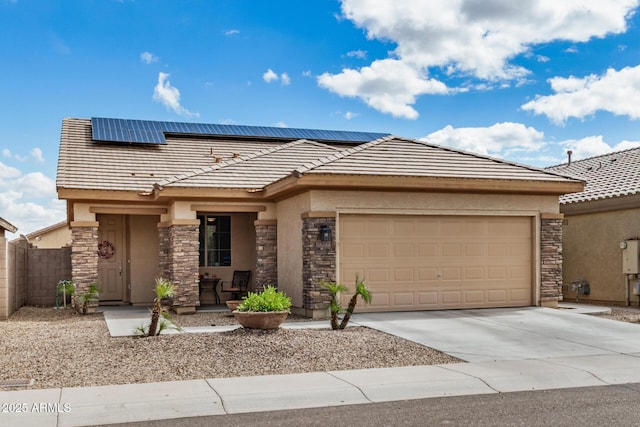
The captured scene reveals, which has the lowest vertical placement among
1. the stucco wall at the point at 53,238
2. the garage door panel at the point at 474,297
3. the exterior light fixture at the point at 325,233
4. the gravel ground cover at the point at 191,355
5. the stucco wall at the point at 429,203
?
the gravel ground cover at the point at 191,355

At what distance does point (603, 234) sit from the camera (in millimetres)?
20719

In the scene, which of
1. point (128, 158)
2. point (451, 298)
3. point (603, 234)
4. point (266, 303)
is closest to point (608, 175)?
point (603, 234)

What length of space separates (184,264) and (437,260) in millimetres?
6451

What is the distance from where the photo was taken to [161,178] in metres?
20.3

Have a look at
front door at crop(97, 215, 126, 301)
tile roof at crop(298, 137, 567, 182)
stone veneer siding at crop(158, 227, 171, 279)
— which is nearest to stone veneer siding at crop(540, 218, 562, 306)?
tile roof at crop(298, 137, 567, 182)

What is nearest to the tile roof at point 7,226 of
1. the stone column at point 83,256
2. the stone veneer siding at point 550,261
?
the stone column at point 83,256

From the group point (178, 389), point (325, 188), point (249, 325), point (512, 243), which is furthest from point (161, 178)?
point (178, 389)

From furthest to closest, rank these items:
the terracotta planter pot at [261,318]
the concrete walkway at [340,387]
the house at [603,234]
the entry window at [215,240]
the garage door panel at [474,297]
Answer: the entry window at [215,240] → the house at [603,234] → the garage door panel at [474,297] → the terracotta planter pot at [261,318] → the concrete walkway at [340,387]

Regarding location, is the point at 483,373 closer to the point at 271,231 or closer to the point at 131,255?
the point at 271,231

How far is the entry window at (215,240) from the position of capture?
2039 centimetres

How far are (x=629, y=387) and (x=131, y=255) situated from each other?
→ 1539cm

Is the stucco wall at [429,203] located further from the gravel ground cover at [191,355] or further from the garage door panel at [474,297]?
the gravel ground cover at [191,355]

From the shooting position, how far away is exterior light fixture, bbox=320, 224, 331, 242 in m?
15.8

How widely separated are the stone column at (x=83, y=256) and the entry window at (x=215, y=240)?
3054mm
